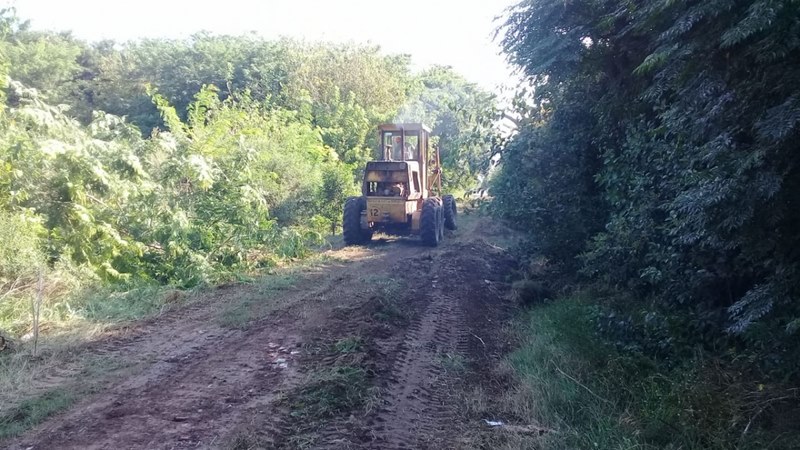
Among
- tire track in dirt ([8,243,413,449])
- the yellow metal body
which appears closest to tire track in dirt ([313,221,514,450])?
tire track in dirt ([8,243,413,449])

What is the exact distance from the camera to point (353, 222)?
685 inches

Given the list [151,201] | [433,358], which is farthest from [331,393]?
[151,201]

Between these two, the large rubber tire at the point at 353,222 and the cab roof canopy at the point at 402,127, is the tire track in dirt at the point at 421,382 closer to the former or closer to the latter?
the large rubber tire at the point at 353,222

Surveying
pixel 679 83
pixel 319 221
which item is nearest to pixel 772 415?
pixel 679 83

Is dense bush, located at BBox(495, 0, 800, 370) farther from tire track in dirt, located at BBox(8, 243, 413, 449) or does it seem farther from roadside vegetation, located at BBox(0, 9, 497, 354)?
tire track in dirt, located at BBox(8, 243, 413, 449)

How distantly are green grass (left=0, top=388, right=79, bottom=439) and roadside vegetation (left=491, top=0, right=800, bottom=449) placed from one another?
426cm

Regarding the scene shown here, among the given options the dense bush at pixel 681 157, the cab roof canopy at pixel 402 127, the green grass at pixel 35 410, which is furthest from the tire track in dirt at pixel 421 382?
the cab roof canopy at pixel 402 127

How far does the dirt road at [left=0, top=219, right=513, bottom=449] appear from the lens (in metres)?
5.22

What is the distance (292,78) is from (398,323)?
22.9 metres

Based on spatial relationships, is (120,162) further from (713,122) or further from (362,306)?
(713,122)

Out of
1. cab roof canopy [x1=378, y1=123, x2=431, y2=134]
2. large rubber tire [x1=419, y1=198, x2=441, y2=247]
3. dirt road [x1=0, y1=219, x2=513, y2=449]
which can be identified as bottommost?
dirt road [x1=0, y1=219, x2=513, y2=449]

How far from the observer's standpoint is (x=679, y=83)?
214 inches

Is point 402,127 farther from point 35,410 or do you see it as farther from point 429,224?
point 35,410

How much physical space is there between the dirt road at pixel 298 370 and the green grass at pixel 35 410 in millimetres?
124
